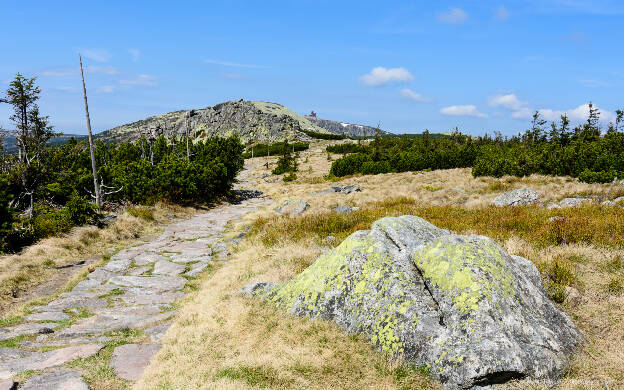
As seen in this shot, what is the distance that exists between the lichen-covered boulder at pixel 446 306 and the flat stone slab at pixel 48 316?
4.83 metres

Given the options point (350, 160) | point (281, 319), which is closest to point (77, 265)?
point (281, 319)

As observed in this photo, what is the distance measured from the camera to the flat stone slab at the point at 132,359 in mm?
5121

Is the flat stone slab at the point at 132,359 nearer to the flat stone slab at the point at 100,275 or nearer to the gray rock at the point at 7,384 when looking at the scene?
the gray rock at the point at 7,384

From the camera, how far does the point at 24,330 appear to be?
6.72m

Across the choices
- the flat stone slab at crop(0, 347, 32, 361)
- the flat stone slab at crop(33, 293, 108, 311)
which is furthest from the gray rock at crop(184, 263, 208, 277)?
the flat stone slab at crop(0, 347, 32, 361)

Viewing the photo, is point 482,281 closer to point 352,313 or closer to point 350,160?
point 352,313

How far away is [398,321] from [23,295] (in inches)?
368

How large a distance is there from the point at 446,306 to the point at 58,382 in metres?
5.42

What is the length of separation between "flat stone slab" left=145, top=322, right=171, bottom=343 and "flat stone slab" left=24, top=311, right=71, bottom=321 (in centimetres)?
224

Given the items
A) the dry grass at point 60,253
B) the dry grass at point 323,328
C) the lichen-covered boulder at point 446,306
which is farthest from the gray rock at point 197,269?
the lichen-covered boulder at point 446,306

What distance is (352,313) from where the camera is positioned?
17.8 ft

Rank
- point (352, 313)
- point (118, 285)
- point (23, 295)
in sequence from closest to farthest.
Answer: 1. point (352, 313)
2. point (23, 295)
3. point (118, 285)

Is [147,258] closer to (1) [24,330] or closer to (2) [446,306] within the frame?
(1) [24,330]

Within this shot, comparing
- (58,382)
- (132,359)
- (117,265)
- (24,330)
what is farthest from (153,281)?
(58,382)
